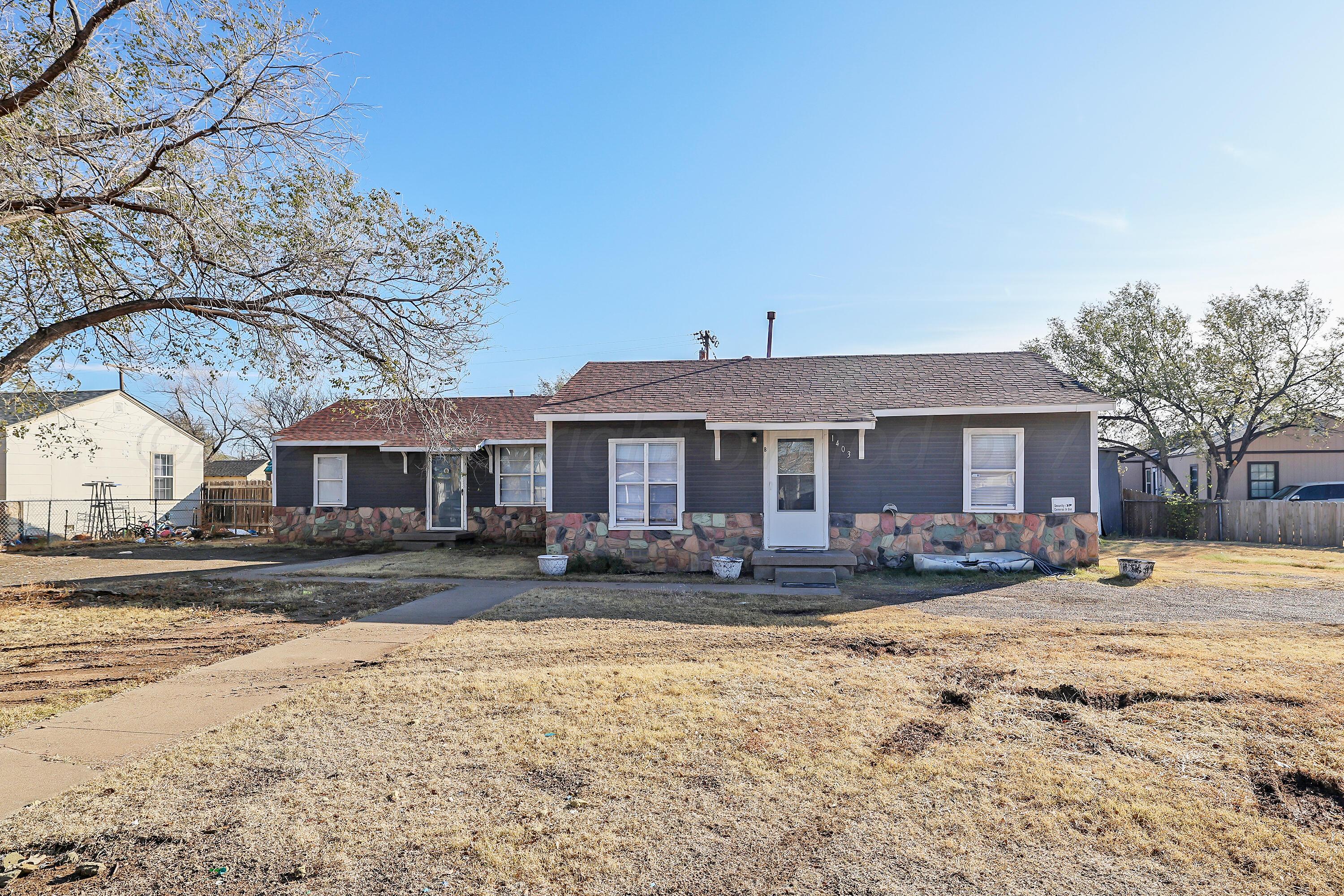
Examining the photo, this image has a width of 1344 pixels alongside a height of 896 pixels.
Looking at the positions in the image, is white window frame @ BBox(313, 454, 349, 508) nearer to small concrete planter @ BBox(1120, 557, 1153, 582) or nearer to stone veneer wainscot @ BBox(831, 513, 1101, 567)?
stone veneer wainscot @ BBox(831, 513, 1101, 567)

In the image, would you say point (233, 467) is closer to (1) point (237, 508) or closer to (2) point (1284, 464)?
(1) point (237, 508)

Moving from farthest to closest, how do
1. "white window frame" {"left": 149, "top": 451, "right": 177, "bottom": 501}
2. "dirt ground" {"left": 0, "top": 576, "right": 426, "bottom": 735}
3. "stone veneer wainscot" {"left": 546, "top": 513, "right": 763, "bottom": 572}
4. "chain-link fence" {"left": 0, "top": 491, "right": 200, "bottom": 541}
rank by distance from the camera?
"white window frame" {"left": 149, "top": 451, "right": 177, "bottom": 501}
"chain-link fence" {"left": 0, "top": 491, "right": 200, "bottom": 541}
"stone veneer wainscot" {"left": 546, "top": 513, "right": 763, "bottom": 572}
"dirt ground" {"left": 0, "top": 576, "right": 426, "bottom": 735}

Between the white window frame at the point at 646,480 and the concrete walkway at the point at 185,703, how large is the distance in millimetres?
4119

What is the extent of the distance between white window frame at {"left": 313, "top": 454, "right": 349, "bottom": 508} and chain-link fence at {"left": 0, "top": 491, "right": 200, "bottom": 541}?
21.6 feet

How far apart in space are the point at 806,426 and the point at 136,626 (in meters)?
9.12

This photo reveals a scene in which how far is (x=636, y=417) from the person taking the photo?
41.2ft

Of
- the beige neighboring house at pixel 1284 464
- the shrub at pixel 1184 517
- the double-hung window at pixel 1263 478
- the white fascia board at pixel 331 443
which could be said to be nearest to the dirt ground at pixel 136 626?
the white fascia board at pixel 331 443

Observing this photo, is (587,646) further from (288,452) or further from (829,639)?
(288,452)

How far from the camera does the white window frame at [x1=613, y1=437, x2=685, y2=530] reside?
12.8m

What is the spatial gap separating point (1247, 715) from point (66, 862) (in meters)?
6.40

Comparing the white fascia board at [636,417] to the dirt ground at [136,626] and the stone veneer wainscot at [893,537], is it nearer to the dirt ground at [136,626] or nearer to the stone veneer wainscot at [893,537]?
the stone veneer wainscot at [893,537]

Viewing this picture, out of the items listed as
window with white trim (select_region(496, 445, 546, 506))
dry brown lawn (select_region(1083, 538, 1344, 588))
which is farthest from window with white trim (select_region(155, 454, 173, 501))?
dry brown lawn (select_region(1083, 538, 1344, 588))

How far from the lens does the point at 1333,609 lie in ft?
29.6

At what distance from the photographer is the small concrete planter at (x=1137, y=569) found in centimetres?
1140
